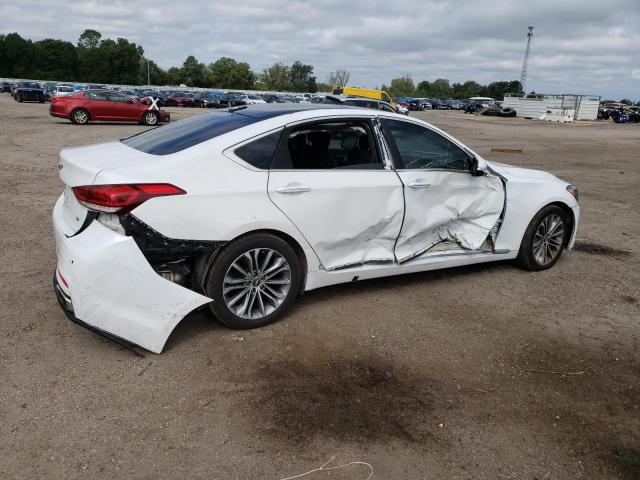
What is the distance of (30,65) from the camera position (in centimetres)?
10819

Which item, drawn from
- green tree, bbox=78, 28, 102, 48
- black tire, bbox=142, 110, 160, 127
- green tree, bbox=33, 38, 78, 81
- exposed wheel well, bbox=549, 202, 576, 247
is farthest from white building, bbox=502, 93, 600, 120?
green tree, bbox=78, 28, 102, 48

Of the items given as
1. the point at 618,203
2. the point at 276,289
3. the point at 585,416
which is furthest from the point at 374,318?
the point at 618,203

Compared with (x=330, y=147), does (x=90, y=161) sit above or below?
below

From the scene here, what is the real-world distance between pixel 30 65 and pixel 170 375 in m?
124

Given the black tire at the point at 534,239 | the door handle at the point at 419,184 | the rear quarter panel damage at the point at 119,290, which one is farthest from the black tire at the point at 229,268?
the black tire at the point at 534,239

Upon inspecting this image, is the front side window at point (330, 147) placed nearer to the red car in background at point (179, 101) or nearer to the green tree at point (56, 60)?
the red car in background at point (179, 101)

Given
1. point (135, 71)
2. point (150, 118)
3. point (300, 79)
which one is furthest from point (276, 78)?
point (150, 118)

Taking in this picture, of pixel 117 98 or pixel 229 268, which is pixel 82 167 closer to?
pixel 229 268

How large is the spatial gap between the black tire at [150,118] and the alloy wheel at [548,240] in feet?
69.2

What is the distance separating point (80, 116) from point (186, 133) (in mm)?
20471

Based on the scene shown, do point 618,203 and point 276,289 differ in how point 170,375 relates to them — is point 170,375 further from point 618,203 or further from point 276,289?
point 618,203

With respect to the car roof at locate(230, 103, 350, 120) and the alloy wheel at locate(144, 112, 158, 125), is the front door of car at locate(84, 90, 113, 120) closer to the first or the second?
the alloy wheel at locate(144, 112, 158, 125)

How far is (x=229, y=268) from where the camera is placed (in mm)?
3834

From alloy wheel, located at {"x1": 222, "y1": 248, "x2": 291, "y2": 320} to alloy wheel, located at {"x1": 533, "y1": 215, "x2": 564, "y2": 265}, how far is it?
292 centimetres
